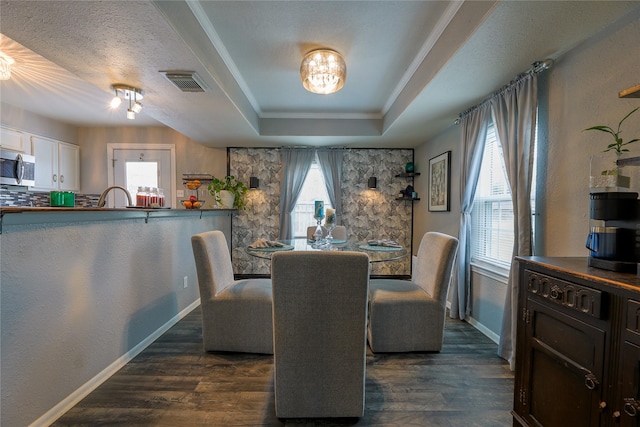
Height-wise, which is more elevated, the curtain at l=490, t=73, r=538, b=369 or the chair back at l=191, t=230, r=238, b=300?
the curtain at l=490, t=73, r=538, b=369

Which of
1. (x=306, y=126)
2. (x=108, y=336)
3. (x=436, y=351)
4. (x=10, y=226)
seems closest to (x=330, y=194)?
(x=306, y=126)

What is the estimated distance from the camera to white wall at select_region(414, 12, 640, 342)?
1404 millimetres

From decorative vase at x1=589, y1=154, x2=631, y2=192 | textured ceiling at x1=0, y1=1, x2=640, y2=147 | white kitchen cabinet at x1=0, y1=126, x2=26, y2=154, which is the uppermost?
textured ceiling at x1=0, y1=1, x2=640, y2=147

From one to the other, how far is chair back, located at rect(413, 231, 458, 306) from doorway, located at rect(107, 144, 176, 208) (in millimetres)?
4273

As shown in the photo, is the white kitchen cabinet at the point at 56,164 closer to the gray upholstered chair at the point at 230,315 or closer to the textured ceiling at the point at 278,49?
the textured ceiling at the point at 278,49

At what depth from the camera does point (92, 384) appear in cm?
175

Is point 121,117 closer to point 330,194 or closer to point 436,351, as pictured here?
point 330,194

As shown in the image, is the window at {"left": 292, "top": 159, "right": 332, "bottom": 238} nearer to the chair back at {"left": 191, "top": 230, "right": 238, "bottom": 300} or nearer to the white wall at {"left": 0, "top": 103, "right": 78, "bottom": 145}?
the chair back at {"left": 191, "top": 230, "right": 238, "bottom": 300}

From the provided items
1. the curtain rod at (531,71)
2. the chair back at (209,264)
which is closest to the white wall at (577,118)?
the curtain rod at (531,71)

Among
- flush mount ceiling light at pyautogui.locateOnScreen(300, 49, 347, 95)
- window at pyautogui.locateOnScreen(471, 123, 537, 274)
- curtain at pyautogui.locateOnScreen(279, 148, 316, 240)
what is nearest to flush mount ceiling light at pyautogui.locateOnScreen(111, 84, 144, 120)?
flush mount ceiling light at pyautogui.locateOnScreen(300, 49, 347, 95)

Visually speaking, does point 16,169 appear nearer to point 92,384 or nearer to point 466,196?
point 92,384

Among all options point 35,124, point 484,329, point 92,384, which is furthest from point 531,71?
point 35,124

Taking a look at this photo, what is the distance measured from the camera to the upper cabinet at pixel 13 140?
3.38 meters

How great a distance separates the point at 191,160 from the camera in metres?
4.62
